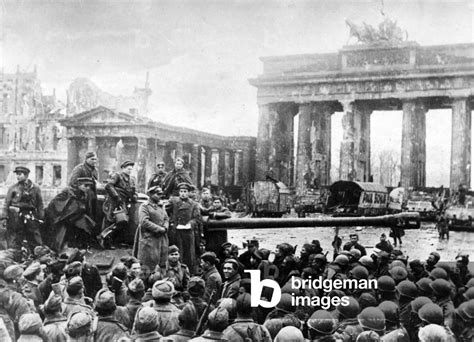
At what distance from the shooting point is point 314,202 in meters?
26.6

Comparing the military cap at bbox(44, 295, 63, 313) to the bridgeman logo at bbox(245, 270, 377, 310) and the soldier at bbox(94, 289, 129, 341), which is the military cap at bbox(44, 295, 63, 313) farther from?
the bridgeman logo at bbox(245, 270, 377, 310)

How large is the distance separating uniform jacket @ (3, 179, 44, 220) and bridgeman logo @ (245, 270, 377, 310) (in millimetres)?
3490

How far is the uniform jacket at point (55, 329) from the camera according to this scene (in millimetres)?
5512

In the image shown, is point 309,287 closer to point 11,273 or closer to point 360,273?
point 360,273

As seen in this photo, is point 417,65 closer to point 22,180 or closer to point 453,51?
point 453,51

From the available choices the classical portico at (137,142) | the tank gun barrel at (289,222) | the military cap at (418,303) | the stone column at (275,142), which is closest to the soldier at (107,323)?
the military cap at (418,303)

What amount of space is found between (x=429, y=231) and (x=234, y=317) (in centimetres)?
1379

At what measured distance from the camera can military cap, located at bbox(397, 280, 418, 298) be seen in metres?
6.63

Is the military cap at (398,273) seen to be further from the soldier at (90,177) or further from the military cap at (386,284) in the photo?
the soldier at (90,177)

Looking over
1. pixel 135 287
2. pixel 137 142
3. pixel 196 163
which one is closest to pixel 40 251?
pixel 135 287

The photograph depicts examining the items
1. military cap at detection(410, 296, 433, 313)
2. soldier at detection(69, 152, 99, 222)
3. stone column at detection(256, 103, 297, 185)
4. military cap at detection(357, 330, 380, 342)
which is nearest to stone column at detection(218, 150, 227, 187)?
stone column at detection(256, 103, 297, 185)

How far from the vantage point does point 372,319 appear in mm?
5758

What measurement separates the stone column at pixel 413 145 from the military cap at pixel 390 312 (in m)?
24.4

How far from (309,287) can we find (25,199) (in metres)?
→ 4.51
